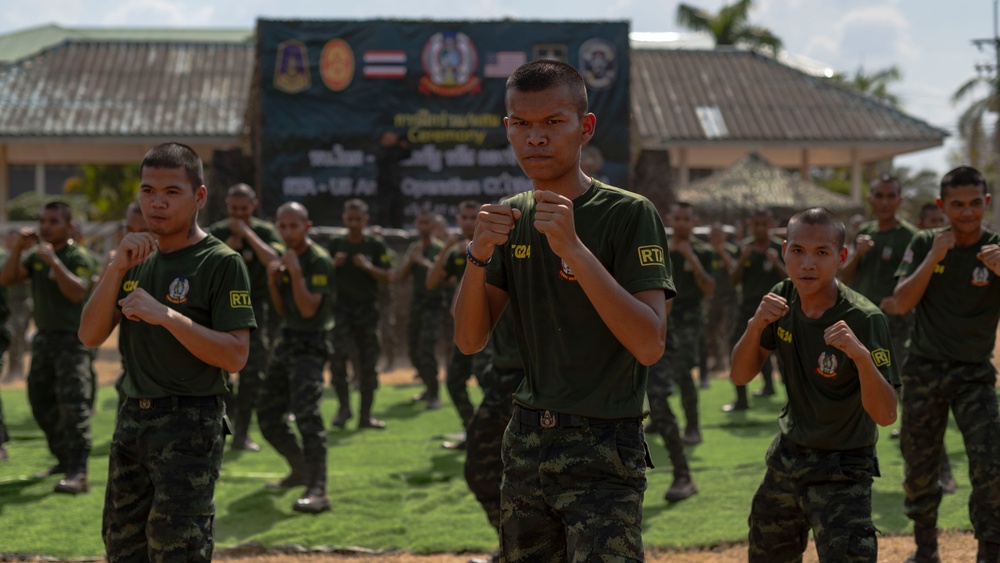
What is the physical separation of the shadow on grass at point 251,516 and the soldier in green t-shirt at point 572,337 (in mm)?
4358

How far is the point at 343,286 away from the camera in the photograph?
1133cm

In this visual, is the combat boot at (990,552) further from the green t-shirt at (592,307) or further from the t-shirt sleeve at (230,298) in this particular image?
the t-shirt sleeve at (230,298)

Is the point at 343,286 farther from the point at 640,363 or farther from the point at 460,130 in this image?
the point at 640,363

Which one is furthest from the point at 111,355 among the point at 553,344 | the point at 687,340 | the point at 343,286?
the point at 553,344

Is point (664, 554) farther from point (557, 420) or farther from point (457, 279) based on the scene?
point (457, 279)

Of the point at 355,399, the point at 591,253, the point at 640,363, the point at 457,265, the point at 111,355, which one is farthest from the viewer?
the point at 111,355

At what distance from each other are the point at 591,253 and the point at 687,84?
24182 mm

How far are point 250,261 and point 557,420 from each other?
621 centimetres

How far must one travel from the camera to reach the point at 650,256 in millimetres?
3176

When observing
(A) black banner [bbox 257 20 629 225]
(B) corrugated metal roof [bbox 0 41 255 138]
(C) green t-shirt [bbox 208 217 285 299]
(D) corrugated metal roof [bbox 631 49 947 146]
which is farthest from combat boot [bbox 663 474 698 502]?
(B) corrugated metal roof [bbox 0 41 255 138]

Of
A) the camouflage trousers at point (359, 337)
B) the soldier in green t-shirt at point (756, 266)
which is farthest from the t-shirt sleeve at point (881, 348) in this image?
the camouflage trousers at point (359, 337)

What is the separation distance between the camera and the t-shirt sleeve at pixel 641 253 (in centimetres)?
316

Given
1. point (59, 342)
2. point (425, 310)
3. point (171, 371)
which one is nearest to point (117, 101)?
point (425, 310)

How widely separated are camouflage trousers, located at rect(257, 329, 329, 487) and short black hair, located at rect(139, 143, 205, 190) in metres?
3.55
